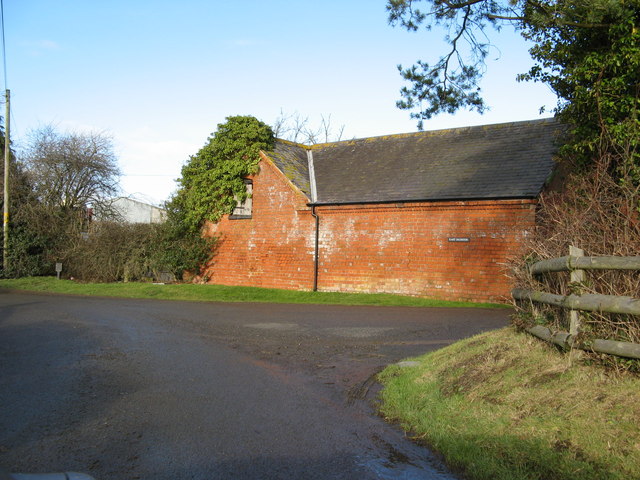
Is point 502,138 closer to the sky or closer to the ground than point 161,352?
closer to the sky

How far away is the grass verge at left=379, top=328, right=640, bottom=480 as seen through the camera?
4.15m

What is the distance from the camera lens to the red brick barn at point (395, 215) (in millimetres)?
19266

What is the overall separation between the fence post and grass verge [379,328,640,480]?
30cm

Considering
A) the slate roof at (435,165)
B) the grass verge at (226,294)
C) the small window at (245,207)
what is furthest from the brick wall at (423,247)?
the small window at (245,207)

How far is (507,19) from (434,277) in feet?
34.2

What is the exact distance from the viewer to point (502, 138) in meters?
22.2

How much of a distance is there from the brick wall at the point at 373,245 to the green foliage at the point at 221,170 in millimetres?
759

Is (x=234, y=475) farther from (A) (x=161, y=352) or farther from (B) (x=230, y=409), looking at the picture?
(A) (x=161, y=352)

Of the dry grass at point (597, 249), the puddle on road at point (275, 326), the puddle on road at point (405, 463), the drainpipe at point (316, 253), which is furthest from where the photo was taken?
the drainpipe at point (316, 253)

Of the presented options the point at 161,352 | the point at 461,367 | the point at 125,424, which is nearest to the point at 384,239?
the point at 161,352

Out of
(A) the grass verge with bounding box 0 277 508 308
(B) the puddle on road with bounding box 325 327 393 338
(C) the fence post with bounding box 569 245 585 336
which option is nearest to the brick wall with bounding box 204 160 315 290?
(A) the grass verge with bounding box 0 277 508 308

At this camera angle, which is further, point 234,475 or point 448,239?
point 448,239

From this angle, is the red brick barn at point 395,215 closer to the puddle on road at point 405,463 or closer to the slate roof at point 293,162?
the slate roof at point 293,162

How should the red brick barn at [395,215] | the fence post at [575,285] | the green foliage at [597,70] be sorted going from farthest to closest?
1. the red brick barn at [395,215]
2. the green foliage at [597,70]
3. the fence post at [575,285]
